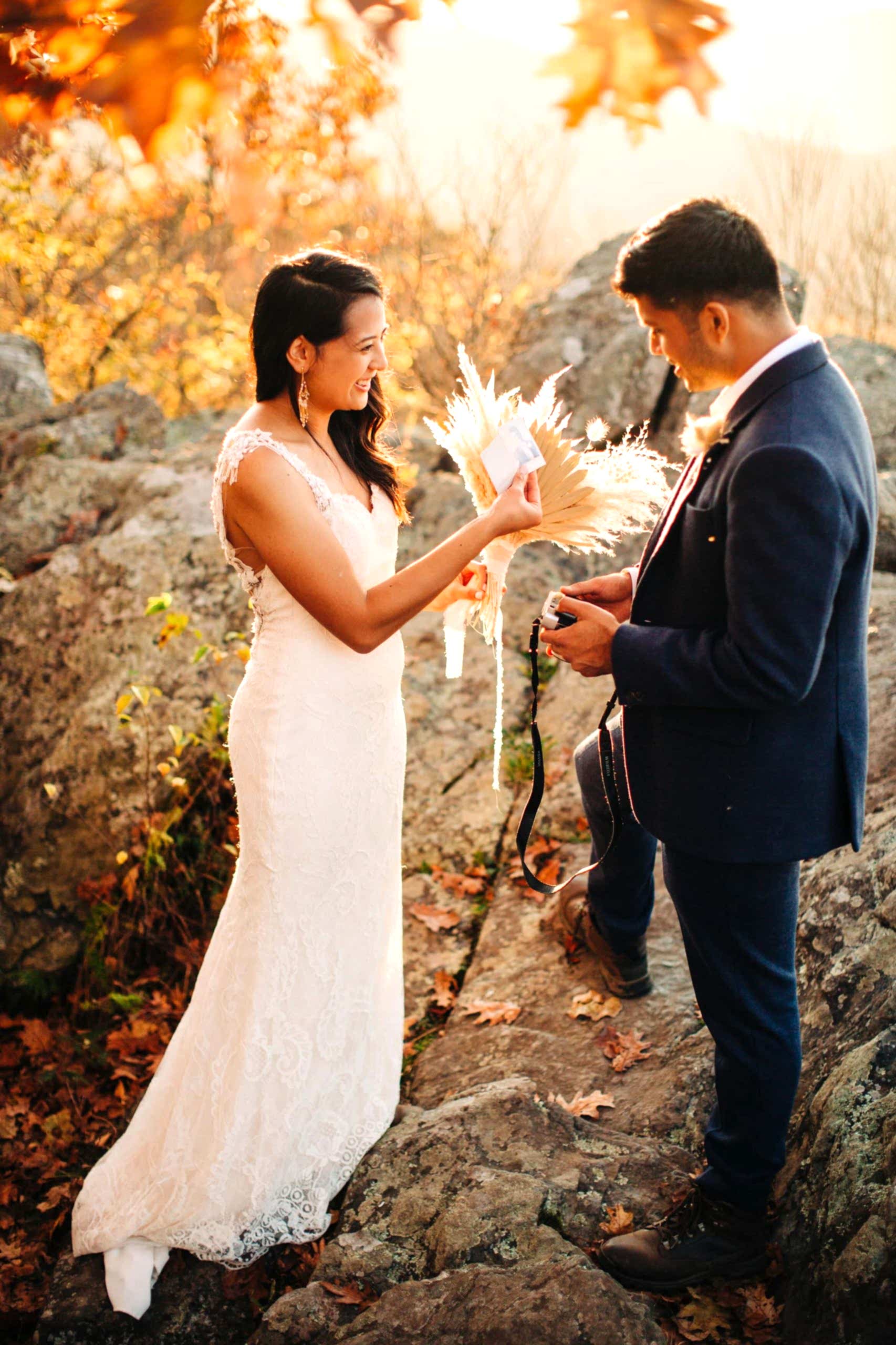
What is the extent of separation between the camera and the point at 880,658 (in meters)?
4.25

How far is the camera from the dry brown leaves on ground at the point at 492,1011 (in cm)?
361

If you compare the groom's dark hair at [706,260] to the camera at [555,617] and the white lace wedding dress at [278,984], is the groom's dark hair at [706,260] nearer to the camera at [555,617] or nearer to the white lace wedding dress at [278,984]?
the camera at [555,617]

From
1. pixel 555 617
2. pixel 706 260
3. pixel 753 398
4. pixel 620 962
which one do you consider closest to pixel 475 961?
pixel 620 962

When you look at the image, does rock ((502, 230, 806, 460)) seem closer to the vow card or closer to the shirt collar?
the vow card

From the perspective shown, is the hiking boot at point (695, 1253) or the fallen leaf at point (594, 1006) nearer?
the hiking boot at point (695, 1253)

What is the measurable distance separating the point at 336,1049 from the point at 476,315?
7.20 metres

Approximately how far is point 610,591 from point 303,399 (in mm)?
1080

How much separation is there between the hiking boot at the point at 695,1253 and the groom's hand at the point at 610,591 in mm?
1609

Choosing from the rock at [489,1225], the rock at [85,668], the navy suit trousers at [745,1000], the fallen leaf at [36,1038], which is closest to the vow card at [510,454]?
the navy suit trousers at [745,1000]

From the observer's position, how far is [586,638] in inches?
95.7

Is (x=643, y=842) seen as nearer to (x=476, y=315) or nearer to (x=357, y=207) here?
(x=476, y=315)

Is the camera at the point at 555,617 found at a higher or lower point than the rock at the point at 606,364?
higher

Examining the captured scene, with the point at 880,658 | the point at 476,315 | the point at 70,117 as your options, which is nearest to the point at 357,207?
the point at 476,315

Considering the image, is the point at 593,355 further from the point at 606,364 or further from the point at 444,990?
the point at 444,990
